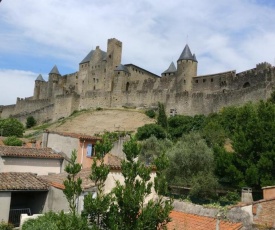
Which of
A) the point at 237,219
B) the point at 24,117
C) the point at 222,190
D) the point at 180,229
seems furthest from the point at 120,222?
the point at 24,117

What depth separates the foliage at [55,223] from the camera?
680 centimetres

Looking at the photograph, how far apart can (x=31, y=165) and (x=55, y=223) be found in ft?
37.3

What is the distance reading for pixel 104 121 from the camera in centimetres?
6212

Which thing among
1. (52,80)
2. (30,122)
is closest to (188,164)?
(30,122)

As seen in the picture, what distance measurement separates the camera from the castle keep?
52.7m

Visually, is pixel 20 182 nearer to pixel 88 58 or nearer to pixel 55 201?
pixel 55 201

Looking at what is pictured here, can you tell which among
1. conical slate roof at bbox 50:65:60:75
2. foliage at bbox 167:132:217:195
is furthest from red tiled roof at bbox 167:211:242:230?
conical slate roof at bbox 50:65:60:75

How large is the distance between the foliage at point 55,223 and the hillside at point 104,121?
135ft

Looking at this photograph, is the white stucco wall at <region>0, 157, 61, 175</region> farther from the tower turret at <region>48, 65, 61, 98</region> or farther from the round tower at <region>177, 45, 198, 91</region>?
the tower turret at <region>48, 65, 61, 98</region>

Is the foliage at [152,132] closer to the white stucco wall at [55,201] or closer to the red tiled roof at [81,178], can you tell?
the red tiled roof at [81,178]

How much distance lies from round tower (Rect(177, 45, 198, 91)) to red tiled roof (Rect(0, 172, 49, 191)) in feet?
161

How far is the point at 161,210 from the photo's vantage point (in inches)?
290

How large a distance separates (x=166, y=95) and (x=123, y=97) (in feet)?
37.6

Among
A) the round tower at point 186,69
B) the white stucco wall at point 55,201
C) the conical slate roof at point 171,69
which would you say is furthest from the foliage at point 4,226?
the conical slate roof at point 171,69
